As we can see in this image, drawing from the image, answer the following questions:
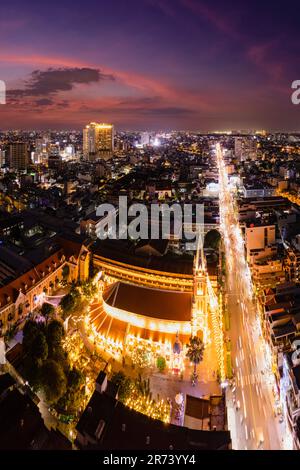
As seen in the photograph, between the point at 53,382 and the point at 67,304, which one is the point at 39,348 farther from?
the point at 67,304

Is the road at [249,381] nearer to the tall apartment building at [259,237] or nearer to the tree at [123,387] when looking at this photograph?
the tall apartment building at [259,237]

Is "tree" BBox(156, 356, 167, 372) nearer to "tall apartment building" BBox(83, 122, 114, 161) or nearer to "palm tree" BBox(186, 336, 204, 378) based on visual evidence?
"palm tree" BBox(186, 336, 204, 378)

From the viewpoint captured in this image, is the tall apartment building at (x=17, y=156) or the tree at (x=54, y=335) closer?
the tree at (x=54, y=335)

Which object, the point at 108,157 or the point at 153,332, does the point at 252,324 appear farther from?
the point at 108,157

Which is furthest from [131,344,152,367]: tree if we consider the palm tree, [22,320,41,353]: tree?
[22,320,41,353]: tree

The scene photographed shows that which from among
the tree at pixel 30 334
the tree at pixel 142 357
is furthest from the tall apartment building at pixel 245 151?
the tree at pixel 30 334
